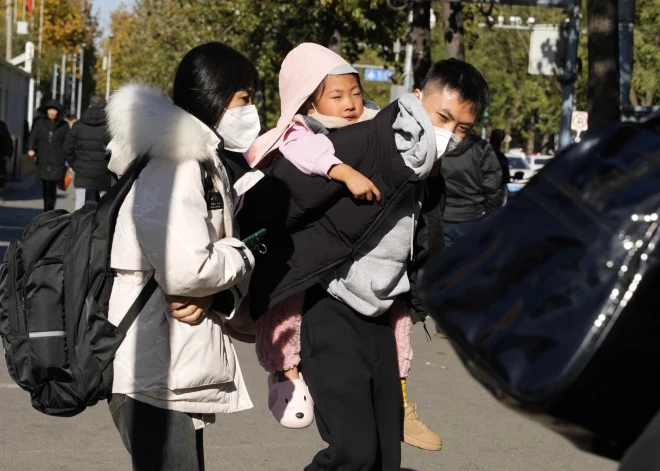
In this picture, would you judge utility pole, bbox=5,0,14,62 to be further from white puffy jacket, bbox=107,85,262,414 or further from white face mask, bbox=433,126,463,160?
white puffy jacket, bbox=107,85,262,414

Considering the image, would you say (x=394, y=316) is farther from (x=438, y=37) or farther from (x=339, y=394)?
(x=438, y=37)

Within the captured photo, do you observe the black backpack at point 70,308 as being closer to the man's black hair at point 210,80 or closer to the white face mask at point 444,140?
the man's black hair at point 210,80

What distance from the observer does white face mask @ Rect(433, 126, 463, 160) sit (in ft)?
13.1

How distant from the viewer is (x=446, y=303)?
1721 millimetres

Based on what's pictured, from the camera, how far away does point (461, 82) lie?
4.14 m

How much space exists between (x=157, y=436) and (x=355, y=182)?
0.99 metres

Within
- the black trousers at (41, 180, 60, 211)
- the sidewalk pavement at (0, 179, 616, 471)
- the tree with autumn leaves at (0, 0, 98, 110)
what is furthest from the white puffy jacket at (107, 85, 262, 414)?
the tree with autumn leaves at (0, 0, 98, 110)

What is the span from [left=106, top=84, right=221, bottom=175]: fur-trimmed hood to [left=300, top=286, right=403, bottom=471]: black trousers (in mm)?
804

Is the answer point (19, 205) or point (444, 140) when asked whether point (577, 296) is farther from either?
point (19, 205)

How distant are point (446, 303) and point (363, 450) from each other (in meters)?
2.27

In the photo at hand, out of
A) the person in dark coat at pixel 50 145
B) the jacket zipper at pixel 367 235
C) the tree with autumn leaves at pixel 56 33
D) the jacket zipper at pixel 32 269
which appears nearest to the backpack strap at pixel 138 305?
the jacket zipper at pixel 32 269

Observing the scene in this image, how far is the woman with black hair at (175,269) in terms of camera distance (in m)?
3.38

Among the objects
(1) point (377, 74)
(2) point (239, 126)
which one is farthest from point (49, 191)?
(2) point (239, 126)

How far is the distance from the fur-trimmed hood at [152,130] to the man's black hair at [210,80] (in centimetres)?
9
